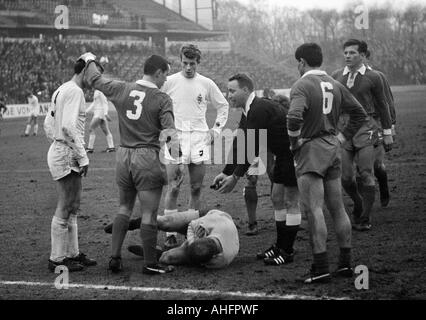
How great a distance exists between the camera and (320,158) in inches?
259

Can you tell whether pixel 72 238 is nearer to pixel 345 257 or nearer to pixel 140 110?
pixel 140 110

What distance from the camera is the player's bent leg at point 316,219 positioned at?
21.2 feet

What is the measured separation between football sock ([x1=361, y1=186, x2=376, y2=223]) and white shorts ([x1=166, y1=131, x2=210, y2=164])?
2.22m

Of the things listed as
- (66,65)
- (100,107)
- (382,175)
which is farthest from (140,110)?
(66,65)

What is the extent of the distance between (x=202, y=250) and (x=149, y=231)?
60cm

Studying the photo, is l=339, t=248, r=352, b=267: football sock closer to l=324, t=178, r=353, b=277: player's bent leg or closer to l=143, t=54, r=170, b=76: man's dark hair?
l=324, t=178, r=353, b=277: player's bent leg

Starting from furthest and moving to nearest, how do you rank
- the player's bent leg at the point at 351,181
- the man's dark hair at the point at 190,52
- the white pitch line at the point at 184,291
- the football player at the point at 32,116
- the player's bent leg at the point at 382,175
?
1. the football player at the point at 32,116
2. the player's bent leg at the point at 382,175
3. the player's bent leg at the point at 351,181
4. the man's dark hair at the point at 190,52
5. the white pitch line at the point at 184,291

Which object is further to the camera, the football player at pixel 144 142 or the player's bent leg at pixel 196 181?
the player's bent leg at pixel 196 181

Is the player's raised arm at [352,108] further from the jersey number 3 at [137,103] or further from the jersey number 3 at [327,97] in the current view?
the jersey number 3 at [137,103]

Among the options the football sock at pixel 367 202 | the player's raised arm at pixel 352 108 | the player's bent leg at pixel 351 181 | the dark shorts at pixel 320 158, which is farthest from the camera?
the player's bent leg at pixel 351 181

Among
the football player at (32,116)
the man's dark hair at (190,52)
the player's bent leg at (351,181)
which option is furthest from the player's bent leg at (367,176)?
the football player at (32,116)

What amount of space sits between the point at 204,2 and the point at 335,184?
2484 inches

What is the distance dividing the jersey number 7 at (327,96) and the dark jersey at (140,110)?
159 cm

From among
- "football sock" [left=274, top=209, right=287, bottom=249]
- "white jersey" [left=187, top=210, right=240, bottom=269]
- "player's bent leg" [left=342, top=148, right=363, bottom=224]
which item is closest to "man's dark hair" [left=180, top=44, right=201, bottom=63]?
"white jersey" [left=187, top=210, right=240, bottom=269]
